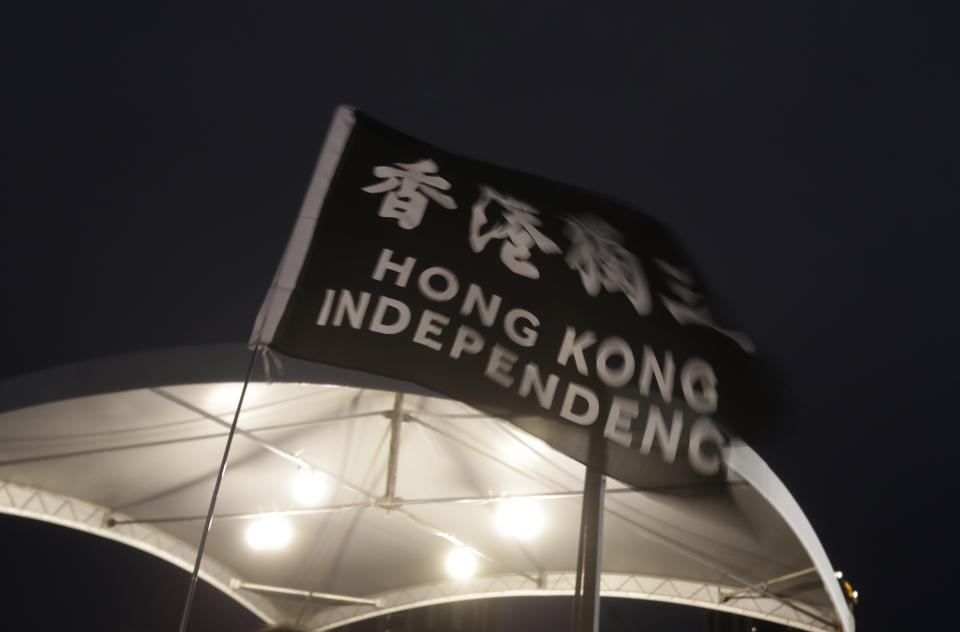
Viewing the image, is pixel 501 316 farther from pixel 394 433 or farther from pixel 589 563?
pixel 394 433

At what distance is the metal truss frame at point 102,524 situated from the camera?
1080 centimetres

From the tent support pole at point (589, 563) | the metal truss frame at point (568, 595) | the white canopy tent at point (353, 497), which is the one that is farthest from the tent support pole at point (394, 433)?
the tent support pole at point (589, 563)

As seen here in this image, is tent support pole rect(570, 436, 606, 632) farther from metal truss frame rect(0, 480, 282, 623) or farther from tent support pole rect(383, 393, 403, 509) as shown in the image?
metal truss frame rect(0, 480, 282, 623)

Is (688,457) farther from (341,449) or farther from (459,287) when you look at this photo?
(341,449)

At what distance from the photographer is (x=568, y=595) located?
13.9m

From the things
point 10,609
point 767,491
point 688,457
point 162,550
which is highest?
point 10,609

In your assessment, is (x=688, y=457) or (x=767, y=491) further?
(x=767, y=491)

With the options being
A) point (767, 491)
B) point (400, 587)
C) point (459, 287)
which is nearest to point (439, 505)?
point (400, 587)

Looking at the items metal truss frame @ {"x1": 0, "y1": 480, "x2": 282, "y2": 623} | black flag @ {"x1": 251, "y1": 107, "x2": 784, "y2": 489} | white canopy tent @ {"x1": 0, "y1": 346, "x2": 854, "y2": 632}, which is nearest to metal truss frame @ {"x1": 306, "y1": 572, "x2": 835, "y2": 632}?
white canopy tent @ {"x1": 0, "y1": 346, "x2": 854, "y2": 632}

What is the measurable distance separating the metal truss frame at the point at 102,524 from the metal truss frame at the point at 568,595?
1.98 metres

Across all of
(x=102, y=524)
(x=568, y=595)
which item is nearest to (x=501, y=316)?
(x=102, y=524)

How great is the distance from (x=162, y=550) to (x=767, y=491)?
31.1 feet

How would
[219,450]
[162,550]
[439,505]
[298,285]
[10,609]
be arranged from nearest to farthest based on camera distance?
[298,285]
[219,450]
[439,505]
[162,550]
[10,609]

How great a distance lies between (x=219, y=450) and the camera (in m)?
10.2
